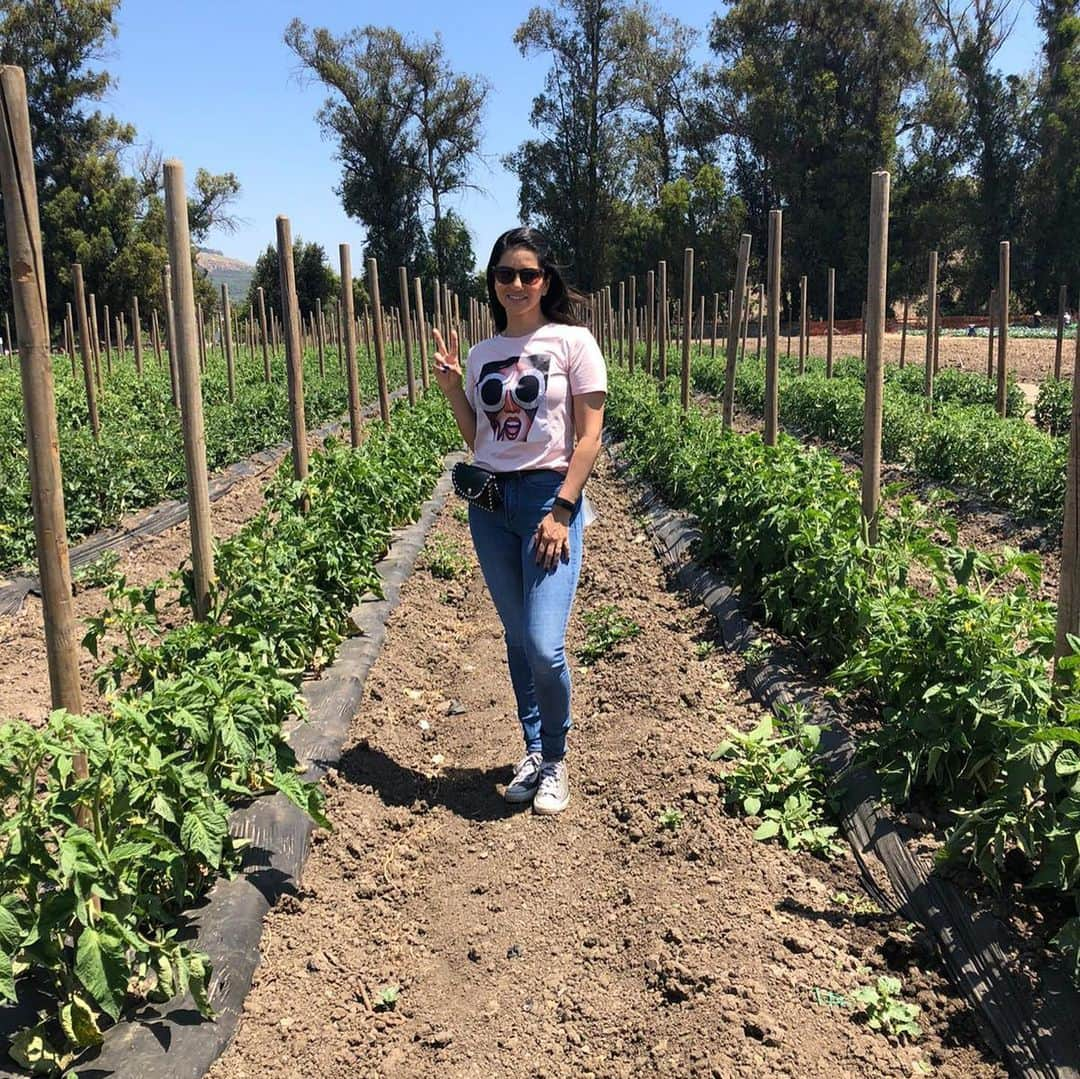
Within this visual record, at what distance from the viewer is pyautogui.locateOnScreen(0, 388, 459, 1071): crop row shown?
235 cm

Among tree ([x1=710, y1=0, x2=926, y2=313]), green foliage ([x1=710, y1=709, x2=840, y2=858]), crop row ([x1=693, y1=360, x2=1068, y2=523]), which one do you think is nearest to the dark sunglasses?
green foliage ([x1=710, y1=709, x2=840, y2=858])

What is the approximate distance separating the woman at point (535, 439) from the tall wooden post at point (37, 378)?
145 centimetres

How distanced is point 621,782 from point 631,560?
4.02 m

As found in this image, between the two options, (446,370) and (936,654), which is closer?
(936,654)

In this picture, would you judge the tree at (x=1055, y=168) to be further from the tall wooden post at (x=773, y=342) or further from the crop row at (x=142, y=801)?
the crop row at (x=142, y=801)

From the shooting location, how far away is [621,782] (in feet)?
13.6

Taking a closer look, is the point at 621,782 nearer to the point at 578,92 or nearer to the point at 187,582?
the point at 187,582

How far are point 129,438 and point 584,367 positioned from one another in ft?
29.1

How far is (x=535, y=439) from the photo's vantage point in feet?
12.1

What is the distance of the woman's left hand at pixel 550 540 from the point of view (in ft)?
11.8

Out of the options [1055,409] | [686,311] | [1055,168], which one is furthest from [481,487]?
[1055,168]

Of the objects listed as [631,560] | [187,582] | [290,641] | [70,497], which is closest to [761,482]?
[631,560]

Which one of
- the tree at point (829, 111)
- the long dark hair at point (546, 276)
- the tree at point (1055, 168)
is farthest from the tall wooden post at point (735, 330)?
the tree at point (1055, 168)

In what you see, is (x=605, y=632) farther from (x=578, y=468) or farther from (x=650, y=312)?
(x=650, y=312)
